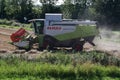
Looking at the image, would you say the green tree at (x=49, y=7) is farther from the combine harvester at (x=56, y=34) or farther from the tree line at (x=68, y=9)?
the combine harvester at (x=56, y=34)

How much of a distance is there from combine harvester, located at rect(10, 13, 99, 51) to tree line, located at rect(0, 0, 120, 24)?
43.4 m

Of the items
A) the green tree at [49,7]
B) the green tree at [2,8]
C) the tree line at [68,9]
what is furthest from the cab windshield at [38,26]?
the green tree at [2,8]

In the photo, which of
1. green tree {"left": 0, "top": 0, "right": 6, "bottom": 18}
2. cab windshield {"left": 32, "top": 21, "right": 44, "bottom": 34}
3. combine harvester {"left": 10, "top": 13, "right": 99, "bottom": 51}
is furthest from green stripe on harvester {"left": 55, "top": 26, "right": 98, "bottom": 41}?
green tree {"left": 0, "top": 0, "right": 6, "bottom": 18}

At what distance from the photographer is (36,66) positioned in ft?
53.3

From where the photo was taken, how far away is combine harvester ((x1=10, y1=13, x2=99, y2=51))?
2616 cm

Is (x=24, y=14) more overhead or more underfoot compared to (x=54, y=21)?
more underfoot

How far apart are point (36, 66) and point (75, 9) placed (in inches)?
2705

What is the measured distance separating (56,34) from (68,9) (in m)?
58.1

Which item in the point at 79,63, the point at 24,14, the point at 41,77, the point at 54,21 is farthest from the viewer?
the point at 24,14

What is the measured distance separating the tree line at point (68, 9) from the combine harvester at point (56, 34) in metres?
43.4

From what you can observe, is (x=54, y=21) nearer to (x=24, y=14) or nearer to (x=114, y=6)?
(x=114, y=6)

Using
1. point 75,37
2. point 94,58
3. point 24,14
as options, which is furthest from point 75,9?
point 94,58

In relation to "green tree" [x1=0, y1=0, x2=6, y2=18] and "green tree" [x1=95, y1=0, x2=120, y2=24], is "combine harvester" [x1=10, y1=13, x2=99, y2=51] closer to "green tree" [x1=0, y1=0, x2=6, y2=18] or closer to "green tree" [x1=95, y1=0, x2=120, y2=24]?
"green tree" [x1=95, y1=0, x2=120, y2=24]

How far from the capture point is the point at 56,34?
2630 cm
